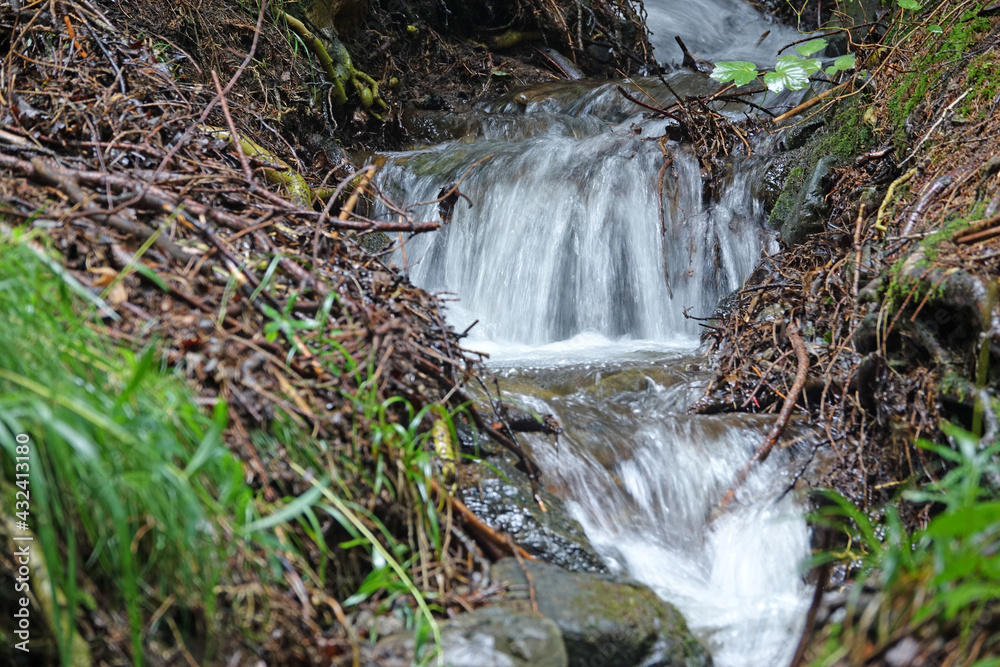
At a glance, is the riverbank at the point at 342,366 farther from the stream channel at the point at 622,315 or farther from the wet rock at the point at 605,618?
the stream channel at the point at 622,315

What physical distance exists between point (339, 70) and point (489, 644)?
6.17m

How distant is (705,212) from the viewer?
17.8 ft

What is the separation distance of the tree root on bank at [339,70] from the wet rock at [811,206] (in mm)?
4346

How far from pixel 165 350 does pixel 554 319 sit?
373 cm

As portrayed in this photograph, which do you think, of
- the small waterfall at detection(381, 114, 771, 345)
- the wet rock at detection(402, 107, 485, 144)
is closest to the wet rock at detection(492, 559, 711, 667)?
the small waterfall at detection(381, 114, 771, 345)

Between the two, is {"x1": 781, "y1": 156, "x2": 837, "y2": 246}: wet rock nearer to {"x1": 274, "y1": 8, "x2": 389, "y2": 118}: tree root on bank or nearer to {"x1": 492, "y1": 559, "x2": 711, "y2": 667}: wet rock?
{"x1": 492, "y1": 559, "x2": 711, "y2": 667}: wet rock

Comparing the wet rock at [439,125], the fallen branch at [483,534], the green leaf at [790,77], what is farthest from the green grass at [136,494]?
the wet rock at [439,125]

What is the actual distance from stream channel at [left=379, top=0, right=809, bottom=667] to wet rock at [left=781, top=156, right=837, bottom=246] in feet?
1.70

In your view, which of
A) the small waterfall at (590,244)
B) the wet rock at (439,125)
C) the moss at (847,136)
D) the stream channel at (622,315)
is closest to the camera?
the stream channel at (622,315)

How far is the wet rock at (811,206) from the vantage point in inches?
171

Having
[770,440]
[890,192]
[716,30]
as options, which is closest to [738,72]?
[890,192]

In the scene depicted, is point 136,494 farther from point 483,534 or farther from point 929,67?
Answer: point 929,67

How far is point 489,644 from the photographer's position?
1679 millimetres

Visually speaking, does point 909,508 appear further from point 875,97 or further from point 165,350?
point 875,97
